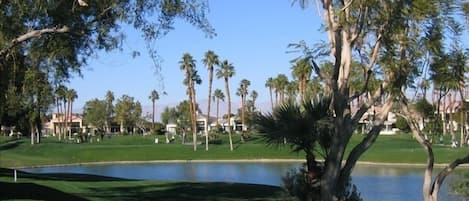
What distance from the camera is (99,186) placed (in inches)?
970

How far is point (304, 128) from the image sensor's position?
14.3 meters

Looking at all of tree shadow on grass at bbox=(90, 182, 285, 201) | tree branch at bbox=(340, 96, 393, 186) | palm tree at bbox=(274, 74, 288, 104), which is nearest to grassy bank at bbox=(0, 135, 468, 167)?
palm tree at bbox=(274, 74, 288, 104)

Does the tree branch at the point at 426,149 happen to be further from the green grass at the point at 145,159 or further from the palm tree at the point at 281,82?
the palm tree at the point at 281,82

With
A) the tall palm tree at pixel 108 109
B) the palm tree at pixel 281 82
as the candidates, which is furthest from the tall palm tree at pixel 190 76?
the tall palm tree at pixel 108 109

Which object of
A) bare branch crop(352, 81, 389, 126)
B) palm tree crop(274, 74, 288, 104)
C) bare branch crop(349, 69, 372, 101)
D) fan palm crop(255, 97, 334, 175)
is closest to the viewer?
bare branch crop(349, 69, 372, 101)

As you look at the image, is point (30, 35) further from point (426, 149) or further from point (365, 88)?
point (426, 149)

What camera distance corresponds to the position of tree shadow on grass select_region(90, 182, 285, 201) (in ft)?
67.7

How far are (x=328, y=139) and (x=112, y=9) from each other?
5.13 m

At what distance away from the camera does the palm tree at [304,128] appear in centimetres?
1435

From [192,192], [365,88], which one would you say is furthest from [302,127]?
[192,192]

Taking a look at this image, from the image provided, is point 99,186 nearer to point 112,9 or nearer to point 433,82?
point 112,9

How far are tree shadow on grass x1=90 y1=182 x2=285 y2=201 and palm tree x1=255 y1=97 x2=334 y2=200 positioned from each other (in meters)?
4.98

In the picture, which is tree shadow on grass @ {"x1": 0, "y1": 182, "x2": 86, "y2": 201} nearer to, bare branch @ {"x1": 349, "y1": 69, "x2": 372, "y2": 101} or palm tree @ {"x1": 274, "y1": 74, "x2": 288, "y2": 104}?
bare branch @ {"x1": 349, "y1": 69, "x2": 372, "y2": 101}

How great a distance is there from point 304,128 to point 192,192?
9042 millimetres
